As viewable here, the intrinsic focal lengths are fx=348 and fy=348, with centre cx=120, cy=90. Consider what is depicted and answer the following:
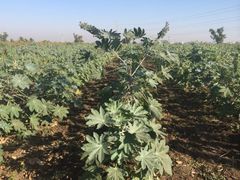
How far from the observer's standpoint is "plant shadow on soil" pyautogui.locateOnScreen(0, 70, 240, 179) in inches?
198

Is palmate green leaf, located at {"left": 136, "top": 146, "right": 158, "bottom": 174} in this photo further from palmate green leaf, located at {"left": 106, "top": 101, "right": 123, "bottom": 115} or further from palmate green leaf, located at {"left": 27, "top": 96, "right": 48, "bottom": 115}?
palmate green leaf, located at {"left": 27, "top": 96, "right": 48, "bottom": 115}

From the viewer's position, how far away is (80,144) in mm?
5844

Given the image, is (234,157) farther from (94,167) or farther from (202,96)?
(202,96)

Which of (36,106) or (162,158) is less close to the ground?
(162,158)

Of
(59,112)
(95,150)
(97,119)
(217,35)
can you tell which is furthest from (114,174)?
(217,35)

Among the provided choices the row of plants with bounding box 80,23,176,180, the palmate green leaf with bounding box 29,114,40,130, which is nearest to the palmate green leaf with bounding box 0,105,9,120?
the palmate green leaf with bounding box 29,114,40,130

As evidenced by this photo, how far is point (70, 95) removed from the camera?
24.6ft

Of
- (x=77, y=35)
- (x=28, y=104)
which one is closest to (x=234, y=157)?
(x=28, y=104)

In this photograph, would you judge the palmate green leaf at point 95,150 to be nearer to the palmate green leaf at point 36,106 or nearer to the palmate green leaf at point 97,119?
the palmate green leaf at point 97,119

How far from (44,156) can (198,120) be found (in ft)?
11.0

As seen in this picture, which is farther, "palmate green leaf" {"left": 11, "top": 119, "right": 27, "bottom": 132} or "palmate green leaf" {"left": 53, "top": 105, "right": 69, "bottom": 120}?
"palmate green leaf" {"left": 53, "top": 105, "right": 69, "bottom": 120}

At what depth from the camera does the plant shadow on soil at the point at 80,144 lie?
502 cm

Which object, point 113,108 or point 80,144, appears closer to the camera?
point 113,108

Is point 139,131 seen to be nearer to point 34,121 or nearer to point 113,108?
point 113,108
